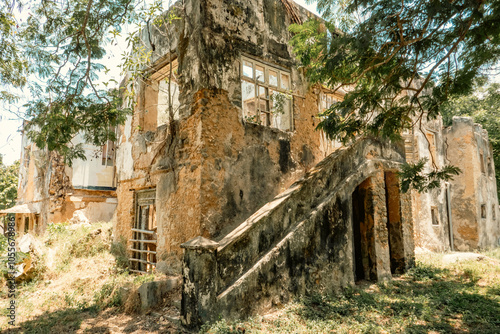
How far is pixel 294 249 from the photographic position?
17.9 feet

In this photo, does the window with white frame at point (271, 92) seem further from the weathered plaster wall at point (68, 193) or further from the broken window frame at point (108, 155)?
the broken window frame at point (108, 155)

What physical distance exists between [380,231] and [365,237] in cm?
36

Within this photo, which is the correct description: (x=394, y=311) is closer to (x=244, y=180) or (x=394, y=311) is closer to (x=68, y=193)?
(x=244, y=180)

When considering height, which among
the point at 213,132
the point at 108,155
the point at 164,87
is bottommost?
the point at 213,132

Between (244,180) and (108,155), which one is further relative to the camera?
(108,155)

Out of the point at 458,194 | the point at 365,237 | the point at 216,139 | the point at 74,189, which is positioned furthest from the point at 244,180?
the point at 458,194

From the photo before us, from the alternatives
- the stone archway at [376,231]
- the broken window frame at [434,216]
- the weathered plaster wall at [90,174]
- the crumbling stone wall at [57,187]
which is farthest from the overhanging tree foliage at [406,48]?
the crumbling stone wall at [57,187]

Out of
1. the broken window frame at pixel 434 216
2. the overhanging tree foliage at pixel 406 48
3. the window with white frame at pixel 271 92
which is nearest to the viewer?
the overhanging tree foliage at pixel 406 48

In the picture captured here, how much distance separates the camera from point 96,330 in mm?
5199

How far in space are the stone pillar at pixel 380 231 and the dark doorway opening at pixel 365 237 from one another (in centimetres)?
7

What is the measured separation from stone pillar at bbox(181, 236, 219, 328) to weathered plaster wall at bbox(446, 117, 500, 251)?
572 inches

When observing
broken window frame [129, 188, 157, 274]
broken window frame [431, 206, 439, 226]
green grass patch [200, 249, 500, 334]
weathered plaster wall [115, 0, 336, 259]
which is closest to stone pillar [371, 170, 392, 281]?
green grass patch [200, 249, 500, 334]

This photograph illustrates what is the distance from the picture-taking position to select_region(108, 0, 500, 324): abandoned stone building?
5.05 meters

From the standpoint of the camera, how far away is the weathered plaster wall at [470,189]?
15.1 metres
